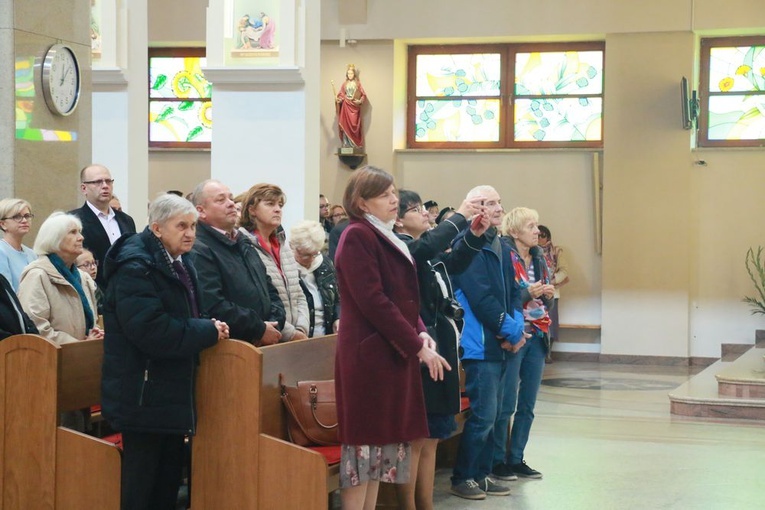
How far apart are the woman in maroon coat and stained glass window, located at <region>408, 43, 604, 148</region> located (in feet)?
31.7

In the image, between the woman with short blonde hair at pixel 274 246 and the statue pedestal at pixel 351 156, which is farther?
the statue pedestal at pixel 351 156

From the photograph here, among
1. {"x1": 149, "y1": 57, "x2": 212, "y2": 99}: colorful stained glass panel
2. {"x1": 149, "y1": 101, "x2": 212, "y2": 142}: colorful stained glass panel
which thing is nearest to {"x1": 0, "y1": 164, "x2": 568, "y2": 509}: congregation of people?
{"x1": 149, "y1": 101, "x2": 212, "y2": 142}: colorful stained glass panel

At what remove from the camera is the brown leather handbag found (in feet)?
14.7

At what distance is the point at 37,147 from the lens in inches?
245

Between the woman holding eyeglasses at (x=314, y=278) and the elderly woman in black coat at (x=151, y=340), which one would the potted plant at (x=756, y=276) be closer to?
the woman holding eyeglasses at (x=314, y=278)

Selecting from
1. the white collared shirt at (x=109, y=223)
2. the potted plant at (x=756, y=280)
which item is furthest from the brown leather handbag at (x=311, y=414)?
the potted plant at (x=756, y=280)

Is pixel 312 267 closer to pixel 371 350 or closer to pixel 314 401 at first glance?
pixel 314 401

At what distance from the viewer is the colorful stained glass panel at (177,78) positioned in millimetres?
14336

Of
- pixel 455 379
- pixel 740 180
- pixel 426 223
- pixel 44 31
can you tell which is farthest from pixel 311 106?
pixel 740 180

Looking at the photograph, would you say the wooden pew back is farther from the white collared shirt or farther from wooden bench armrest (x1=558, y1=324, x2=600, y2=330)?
wooden bench armrest (x1=558, y1=324, x2=600, y2=330)

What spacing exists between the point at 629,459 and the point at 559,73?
293 inches

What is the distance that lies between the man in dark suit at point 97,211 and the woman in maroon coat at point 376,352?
249cm

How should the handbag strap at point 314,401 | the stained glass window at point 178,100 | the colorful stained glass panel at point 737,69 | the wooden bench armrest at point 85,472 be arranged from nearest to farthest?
the wooden bench armrest at point 85,472 < the handbag strap at point 314,401 < the colorful stained glass panel at point 737,69 < the stained glass window at point 178,100

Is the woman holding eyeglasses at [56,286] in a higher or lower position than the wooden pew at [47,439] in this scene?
higher
